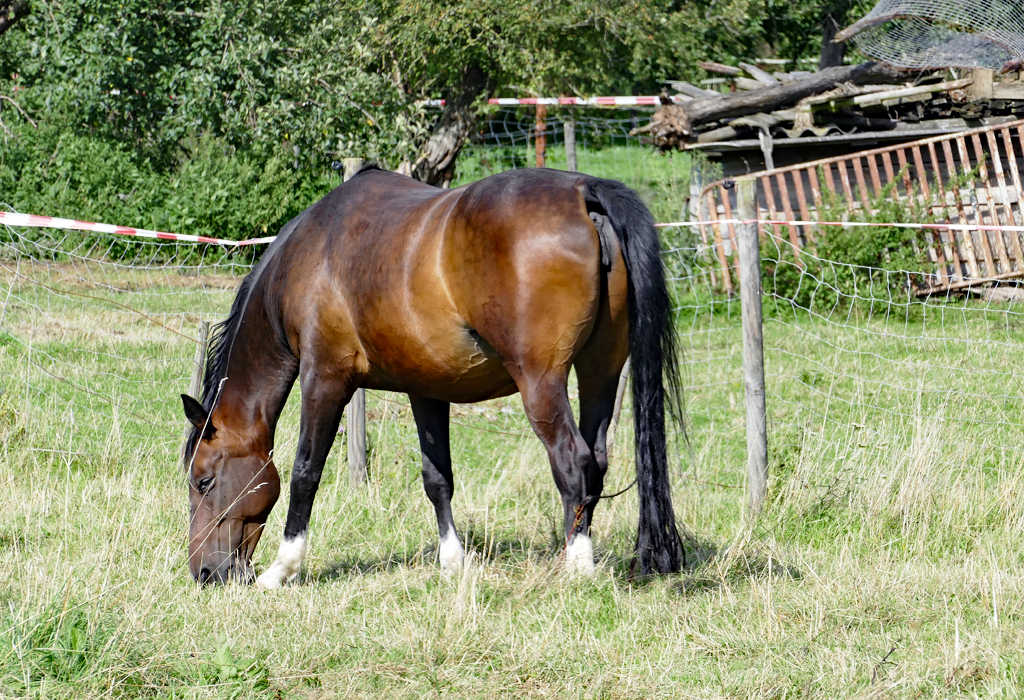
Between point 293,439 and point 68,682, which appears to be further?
point 293,439

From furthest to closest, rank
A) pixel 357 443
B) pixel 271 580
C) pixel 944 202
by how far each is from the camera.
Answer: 1. pixel 944 202
2. pixel 357 443
3. pixel 271 580

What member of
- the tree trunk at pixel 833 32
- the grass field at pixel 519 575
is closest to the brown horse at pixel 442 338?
the grass field at pixel 519 575

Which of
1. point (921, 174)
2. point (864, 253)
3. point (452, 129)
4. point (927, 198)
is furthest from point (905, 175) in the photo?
point (452, 129)

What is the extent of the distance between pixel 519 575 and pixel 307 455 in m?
1.00

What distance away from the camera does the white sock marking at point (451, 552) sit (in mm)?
4242

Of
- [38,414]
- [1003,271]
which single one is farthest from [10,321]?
[1003,271]

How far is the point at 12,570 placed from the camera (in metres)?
3.83

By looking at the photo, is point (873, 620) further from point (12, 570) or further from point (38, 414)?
point (38, 414)

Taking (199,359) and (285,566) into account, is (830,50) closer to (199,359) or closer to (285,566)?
(199,359)

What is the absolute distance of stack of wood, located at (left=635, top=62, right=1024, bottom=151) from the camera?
493 inches

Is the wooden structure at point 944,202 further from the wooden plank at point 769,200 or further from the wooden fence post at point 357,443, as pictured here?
the wooden fence post at point 357,443

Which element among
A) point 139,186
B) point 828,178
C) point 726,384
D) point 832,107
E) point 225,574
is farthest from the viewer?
point 139,186

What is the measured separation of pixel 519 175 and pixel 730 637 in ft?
5.87

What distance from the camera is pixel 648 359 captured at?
3637 millimetres
